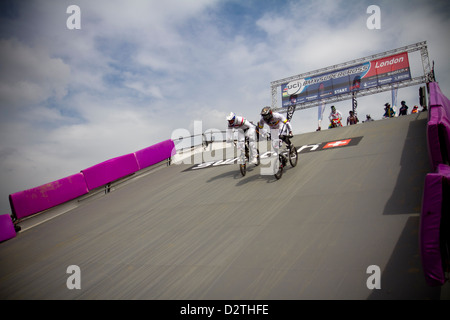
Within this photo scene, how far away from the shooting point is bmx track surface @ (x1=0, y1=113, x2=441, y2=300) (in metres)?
3.19

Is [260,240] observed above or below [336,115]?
below

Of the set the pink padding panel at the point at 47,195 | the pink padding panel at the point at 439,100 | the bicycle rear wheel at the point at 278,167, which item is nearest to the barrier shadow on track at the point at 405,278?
the bicycle rear wheel at the point at 278,167

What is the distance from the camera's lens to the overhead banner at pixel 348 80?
26.8 m

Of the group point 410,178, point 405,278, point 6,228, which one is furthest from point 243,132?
point 6,228

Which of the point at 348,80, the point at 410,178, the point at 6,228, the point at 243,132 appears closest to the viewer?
the point at 410,178

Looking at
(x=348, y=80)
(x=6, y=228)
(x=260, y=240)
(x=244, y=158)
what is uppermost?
(x=348, y=80)

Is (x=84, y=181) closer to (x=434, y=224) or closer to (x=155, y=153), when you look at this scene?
(x=155, y=153)

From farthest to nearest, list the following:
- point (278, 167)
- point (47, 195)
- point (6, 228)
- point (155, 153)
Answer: point (155, 153) < point (47, 195) < point (6, 228) < point (278, 167)

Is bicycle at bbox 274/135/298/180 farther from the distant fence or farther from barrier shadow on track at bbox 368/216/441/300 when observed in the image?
the distant fence

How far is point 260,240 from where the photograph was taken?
4.46 metres

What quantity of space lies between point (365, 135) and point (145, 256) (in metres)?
9.75

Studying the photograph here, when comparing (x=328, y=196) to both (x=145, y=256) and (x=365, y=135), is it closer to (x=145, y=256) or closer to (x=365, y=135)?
(x=145, y=256)

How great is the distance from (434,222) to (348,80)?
30.6 m
